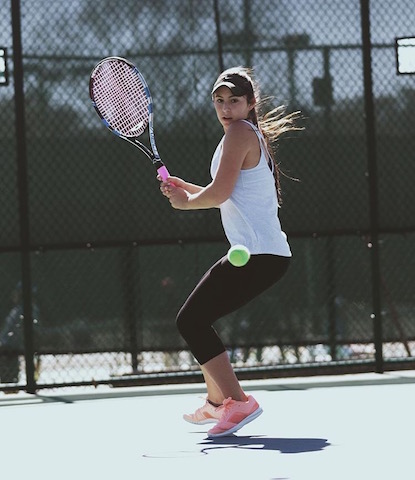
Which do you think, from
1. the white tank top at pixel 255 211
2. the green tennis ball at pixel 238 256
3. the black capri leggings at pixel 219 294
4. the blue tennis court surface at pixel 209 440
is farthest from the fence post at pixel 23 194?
the green tennis ball at pixel 238 256

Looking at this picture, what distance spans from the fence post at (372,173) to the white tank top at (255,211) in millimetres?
2323

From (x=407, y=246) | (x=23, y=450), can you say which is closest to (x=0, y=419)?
(x=23, y=450)

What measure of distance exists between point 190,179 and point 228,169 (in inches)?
87.1

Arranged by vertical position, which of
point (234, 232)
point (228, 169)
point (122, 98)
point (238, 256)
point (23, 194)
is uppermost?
point (122, 98)

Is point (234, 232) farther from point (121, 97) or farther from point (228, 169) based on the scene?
point (121, 97)

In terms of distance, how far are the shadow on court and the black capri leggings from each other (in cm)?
34

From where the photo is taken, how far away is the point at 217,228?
6.89m

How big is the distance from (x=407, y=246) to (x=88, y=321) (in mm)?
1989

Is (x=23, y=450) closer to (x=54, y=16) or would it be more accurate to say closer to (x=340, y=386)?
(x=340, y=386)

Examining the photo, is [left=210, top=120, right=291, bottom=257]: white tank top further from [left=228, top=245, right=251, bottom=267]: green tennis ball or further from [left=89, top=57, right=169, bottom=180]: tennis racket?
[left=89, top=57, right=169, bottom=180]: tennis racket

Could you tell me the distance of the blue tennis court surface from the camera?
4062 mm

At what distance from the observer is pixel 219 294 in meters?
4.75

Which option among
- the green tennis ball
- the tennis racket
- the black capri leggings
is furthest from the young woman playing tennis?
the tennis racket

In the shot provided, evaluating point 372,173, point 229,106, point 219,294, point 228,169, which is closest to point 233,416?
point 219,294
